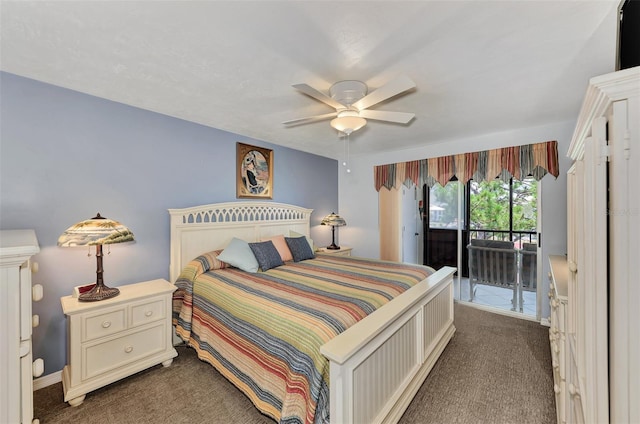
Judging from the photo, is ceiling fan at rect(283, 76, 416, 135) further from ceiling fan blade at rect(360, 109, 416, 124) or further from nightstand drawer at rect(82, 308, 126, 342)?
nightstand drawer at rect(82, 308, 126, 342)

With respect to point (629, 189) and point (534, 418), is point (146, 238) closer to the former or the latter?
point (629, 189)

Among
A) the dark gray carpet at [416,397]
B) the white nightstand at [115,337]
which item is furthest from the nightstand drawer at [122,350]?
the dark gray carpet at [416,397]

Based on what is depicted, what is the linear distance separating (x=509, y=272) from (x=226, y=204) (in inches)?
152

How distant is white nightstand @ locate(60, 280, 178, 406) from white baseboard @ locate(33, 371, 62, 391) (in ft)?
0.61

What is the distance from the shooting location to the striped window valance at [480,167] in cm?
320

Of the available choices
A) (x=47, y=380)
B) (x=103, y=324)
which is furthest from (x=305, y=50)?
(x=47, y=380)

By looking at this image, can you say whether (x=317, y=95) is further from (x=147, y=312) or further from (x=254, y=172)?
(x=147, y=312)

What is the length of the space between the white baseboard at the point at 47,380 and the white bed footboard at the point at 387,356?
246cm

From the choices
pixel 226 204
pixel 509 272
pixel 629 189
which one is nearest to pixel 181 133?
pixel 226 204

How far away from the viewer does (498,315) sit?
3500mm

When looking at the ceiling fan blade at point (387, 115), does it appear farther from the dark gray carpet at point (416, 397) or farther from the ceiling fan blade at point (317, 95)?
the dark gray carpet at point (416, 397)

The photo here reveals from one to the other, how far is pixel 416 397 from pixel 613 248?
182 centimetres

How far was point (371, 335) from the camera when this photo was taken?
1.45 meters

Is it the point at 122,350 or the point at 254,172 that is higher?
the point at 254,172
